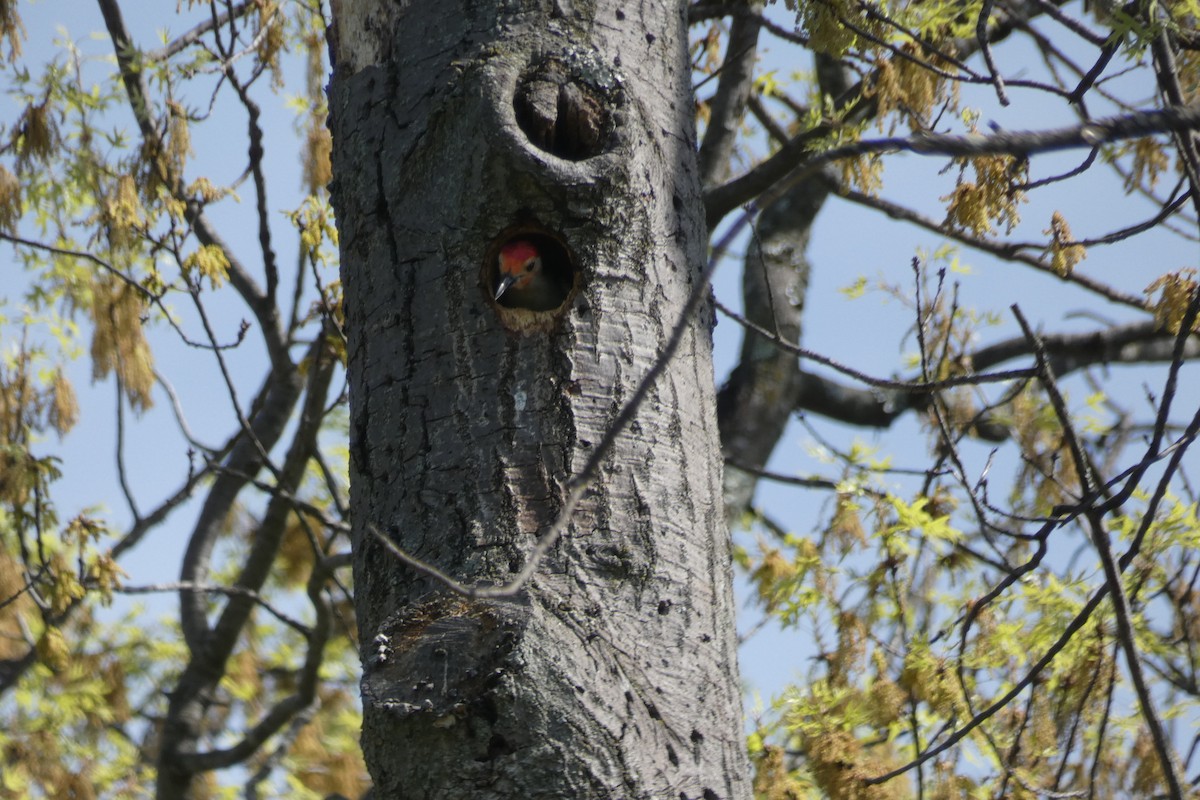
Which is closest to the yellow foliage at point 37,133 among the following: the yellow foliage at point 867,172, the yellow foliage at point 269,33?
the yellow foliage at point 269,33

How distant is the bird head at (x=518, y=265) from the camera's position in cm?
182

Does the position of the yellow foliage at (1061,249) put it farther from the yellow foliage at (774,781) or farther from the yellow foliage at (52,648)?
the yellow foliage at (52,648)

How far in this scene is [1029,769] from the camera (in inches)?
120

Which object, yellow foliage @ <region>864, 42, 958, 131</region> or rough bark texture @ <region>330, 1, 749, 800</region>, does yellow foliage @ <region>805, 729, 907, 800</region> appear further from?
yellow foliage @ <region>864, 42, 958, 131</region>

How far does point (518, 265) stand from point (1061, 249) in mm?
1350

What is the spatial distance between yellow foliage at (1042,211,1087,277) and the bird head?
134 cm

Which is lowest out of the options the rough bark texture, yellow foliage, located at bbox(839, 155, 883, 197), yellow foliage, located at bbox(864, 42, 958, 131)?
the rough bark texture

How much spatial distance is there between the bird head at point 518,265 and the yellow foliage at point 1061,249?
1.34m

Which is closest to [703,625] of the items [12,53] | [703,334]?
[703,334]

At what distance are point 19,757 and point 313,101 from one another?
4.36m

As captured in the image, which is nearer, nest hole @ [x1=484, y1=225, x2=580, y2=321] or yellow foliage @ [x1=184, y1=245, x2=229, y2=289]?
nest hole @ [x1=484, y1=225, x2=580, y2=321]

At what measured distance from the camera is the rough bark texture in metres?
1.43

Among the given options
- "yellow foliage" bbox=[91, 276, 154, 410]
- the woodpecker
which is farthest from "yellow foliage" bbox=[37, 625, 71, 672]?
the woodpecker

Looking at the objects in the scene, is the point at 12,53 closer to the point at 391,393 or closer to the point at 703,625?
the point at 391,393
